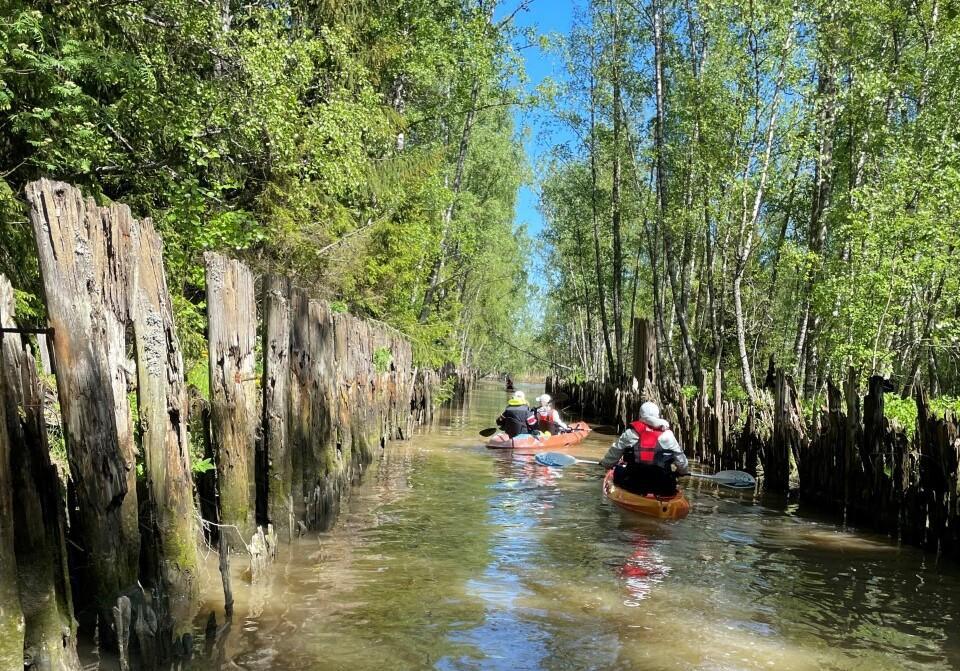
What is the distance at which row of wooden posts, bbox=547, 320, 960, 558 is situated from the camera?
28.8ft

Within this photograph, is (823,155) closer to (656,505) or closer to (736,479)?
(736,479)

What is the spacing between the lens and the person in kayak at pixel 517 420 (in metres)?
18.6

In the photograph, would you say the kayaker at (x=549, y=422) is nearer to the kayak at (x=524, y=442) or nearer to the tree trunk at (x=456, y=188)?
the kayak at (x=524, y=442)

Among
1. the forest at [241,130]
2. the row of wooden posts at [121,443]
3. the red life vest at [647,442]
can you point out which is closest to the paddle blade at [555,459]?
the red life vest at [647,442]

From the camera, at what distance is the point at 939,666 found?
5.78 m

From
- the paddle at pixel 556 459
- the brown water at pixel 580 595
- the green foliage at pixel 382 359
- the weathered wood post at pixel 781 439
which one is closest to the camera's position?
the brown water at pixel 580 595

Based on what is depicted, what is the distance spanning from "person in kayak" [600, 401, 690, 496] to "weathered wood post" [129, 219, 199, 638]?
7073 mm

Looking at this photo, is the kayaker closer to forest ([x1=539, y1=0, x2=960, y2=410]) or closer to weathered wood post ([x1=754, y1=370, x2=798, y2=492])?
forest ([x1=539, y1=0, x2=960, y2=410])

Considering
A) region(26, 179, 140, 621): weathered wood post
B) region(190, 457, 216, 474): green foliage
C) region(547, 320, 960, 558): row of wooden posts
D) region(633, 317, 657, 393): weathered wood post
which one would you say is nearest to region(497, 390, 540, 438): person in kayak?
region(547, 320, 960, 558): row of wooden posts

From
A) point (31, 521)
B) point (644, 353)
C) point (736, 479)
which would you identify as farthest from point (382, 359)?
point (31, 521)

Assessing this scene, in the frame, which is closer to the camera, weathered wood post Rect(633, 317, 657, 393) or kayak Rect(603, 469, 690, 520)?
kayak Rect(603, 469, 690, 520)

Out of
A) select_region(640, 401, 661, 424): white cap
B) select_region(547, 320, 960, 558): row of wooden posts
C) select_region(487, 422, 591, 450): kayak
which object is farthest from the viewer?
select_region(487, 422, 591, 450): kayak

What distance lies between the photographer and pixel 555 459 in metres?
15.4

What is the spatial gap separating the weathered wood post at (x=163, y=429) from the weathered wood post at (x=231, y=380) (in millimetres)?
898
